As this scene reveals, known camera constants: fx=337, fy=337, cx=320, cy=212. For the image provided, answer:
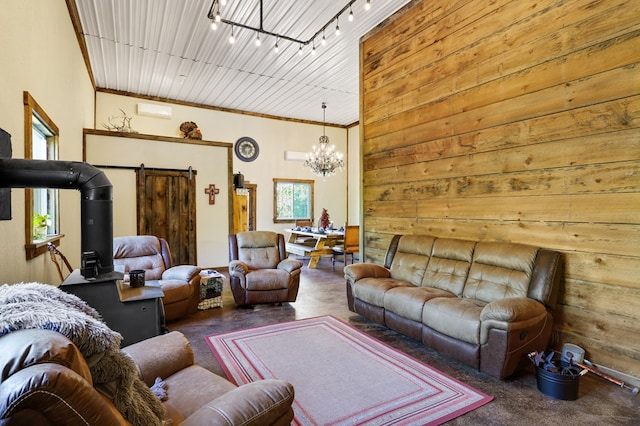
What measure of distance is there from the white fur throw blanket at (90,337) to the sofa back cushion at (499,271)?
2743mm

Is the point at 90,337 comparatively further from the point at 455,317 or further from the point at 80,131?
the point at 80,131

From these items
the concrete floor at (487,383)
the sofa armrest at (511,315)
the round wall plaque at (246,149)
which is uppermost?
the round wall plaque at (246,149)

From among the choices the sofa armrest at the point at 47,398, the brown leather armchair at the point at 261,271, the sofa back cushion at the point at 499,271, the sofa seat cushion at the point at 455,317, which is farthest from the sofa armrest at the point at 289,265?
the sofa armrest at the point at 47,398

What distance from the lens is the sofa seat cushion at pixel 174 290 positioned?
3.63 metres

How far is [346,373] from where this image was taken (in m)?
2.63

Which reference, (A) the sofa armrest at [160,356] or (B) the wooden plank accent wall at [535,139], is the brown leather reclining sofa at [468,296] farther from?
(A) the sofa armrest at [160,356]

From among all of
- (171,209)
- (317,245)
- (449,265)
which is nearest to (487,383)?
(449,265)

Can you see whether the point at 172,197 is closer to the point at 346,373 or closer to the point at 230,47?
the point at 230,47

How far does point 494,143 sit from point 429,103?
1.00m

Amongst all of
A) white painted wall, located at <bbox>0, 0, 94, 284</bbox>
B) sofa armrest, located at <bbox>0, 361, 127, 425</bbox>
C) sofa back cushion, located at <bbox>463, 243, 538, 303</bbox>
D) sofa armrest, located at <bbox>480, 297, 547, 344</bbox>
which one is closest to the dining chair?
sofa back cushion, located at <bbox>463, 243, 538, 303</bbox>

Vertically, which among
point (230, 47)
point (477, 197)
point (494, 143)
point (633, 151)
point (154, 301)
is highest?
point (230, 47)

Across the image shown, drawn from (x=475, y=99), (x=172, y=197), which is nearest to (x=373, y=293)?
(x=475, y=99)

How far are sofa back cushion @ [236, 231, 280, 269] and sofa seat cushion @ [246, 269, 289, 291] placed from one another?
1.16ft

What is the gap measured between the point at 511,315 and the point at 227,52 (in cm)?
529
